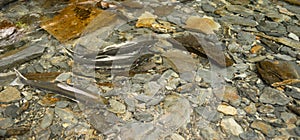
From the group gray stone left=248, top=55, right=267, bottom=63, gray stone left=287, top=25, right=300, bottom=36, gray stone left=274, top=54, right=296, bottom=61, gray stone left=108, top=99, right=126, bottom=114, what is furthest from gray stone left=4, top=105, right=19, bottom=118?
gray stone left=287, top=25, right=300, bottom=36

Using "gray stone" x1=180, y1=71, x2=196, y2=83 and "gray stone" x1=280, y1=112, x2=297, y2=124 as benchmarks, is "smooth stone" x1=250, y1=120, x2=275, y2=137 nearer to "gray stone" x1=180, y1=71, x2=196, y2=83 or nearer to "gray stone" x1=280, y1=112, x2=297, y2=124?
"gray stone" x1=280, y1=112, x2=297, y2=124

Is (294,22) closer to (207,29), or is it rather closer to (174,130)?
(207,29)

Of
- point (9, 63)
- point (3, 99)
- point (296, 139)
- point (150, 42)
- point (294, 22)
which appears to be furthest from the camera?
point (294, 22)

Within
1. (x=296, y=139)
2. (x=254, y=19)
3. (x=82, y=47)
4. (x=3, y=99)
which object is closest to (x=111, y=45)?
(x=82, y=47)

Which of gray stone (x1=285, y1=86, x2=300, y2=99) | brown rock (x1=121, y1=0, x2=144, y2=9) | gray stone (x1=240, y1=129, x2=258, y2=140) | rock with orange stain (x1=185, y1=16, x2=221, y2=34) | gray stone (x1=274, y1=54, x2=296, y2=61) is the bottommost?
gray stone (x1=240, y1=129, x2=258, y2=140)

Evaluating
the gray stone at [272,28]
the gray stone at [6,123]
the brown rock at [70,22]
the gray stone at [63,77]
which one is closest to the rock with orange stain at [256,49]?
the gray stone at [272,28]

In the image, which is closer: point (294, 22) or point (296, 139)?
Result: point (296, 139)

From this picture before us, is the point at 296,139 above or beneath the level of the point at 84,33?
beneath
